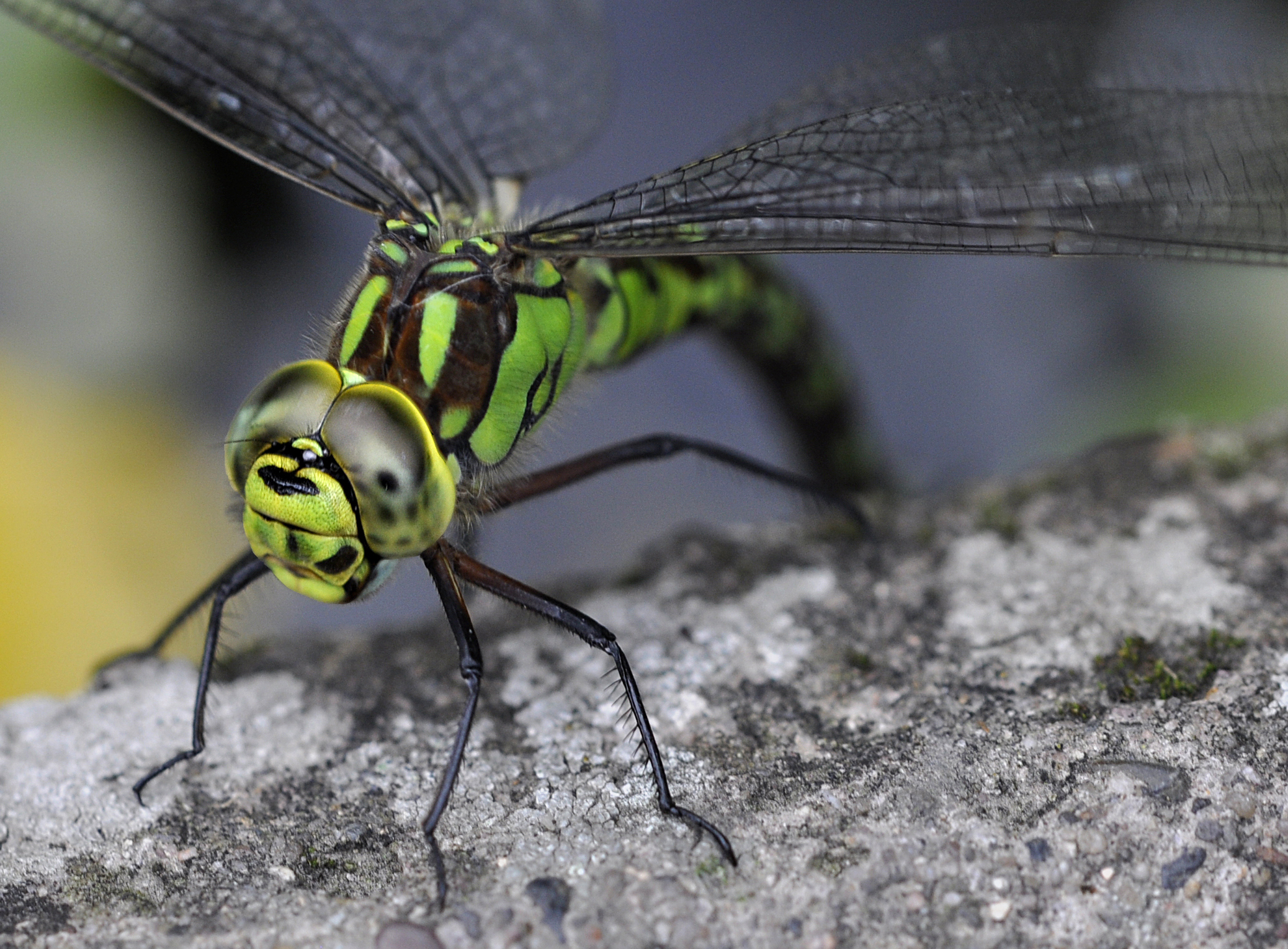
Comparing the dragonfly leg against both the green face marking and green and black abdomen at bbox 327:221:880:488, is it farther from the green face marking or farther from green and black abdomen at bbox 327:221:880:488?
the green face marking

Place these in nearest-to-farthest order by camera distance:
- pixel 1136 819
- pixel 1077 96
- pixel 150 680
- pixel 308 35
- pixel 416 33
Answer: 1. pixel 1136 819
2. pixel 150 680
3. pixel 1077 96
4. pixel 308 35
5. pixel 416 33

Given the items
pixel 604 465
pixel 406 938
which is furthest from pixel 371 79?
pixel 406 938

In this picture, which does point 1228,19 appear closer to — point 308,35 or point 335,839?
point 308,35

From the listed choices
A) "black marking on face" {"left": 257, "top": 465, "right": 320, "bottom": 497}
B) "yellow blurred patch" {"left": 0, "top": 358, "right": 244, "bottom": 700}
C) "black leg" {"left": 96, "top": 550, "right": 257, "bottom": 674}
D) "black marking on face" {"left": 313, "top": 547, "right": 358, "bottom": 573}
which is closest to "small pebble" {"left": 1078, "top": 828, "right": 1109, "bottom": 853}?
"black marking on face" {"left": 313, "top": 547, "right": 358, "bottom": 573}

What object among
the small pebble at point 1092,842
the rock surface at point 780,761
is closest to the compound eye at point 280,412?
the rock surface at point 780,761

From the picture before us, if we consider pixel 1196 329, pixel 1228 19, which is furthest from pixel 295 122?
pixel 1228 19

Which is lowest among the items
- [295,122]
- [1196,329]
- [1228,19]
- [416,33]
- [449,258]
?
[449,258]

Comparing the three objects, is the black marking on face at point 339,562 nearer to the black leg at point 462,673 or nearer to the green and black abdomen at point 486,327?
the black leg at point 462,673
